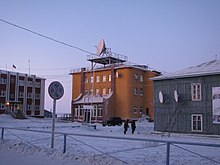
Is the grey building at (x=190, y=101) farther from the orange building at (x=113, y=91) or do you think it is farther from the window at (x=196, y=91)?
the orange building at (x=113, y=91)

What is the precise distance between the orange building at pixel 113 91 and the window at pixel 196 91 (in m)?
28.6

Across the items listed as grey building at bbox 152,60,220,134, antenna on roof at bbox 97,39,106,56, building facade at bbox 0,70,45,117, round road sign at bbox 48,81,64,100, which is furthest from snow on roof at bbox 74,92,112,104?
round road sign at bbox 48,81,64,100

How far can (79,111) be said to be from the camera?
5850 centimetres

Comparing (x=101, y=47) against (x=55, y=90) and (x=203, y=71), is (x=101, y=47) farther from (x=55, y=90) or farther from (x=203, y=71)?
(x=55, y=90)

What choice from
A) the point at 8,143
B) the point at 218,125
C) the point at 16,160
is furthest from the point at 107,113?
the point at 16,160

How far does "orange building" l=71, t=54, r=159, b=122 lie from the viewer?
181 ft

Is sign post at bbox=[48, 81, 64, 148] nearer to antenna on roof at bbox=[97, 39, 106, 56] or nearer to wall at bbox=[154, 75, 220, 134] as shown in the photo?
wall at bbox=[154, 75, 220, 134]

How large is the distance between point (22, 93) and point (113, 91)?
23982 mm

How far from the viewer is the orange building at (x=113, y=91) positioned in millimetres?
55188

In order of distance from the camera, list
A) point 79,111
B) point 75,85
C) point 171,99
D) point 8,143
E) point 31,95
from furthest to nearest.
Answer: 1. point 31,95
2. point 75,85
3. point 79,111
4. point 171,99
5. point 8,143

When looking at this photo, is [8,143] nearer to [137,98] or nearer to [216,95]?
[216,95]

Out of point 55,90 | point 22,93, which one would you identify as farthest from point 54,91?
point 22,93

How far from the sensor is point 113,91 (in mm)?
57062

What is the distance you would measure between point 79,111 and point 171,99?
33251 mm
